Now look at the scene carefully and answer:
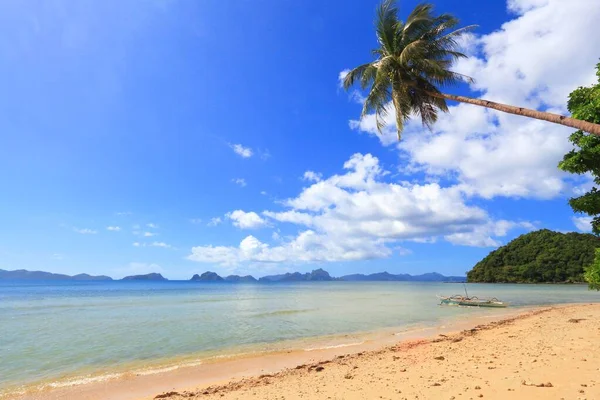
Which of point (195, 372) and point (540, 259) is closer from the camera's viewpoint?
point (195, 372)

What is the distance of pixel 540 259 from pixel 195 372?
421ft

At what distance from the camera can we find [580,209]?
32.8ft

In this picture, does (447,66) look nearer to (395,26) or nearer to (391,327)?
(395,26)

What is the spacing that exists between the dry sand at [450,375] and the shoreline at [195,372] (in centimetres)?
122

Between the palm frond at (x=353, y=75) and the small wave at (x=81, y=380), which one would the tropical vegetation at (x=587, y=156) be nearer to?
the palm frond at (x=353, y=75)

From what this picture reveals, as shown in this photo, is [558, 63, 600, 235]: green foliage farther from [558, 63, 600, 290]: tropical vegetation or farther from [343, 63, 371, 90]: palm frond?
[343, 63, 371, 90]: palm frond

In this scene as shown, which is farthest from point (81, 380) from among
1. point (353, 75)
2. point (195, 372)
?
point (353, 75)

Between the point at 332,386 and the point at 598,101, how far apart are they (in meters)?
9.75

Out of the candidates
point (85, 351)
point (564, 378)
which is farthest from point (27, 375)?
point (564, 378)

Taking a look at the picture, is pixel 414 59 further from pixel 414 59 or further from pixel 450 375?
pixel 450 375

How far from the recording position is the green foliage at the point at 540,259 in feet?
334

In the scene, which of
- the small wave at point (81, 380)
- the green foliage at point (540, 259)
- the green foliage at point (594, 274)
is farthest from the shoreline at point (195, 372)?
the green foliage at point (540, 259)

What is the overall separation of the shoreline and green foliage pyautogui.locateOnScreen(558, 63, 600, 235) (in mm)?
9486

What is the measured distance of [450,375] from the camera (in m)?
8.40
